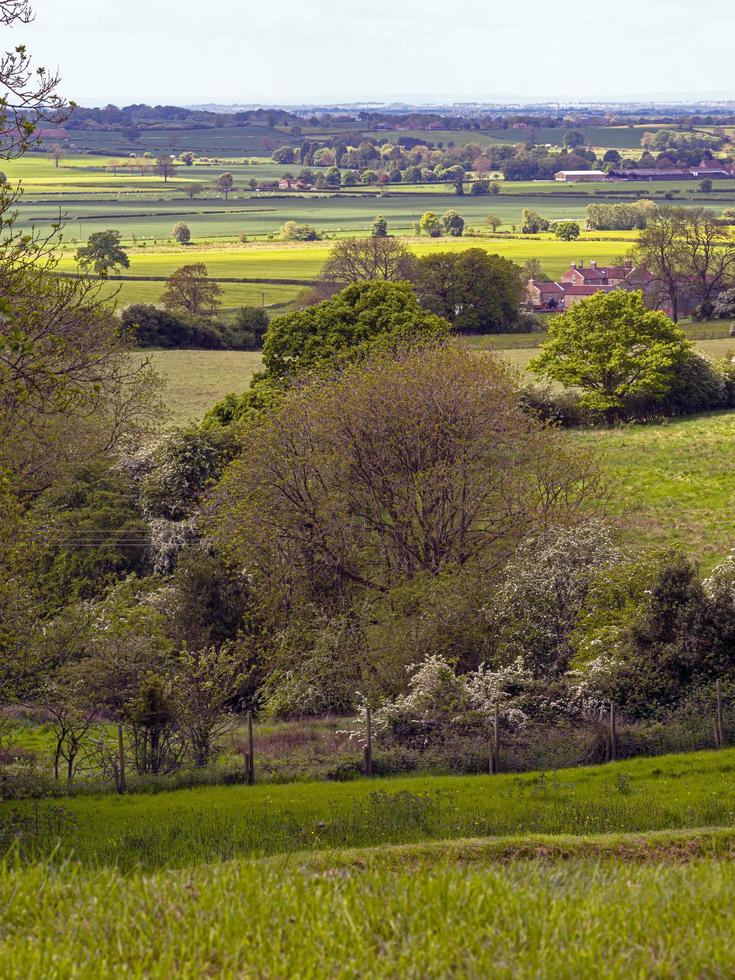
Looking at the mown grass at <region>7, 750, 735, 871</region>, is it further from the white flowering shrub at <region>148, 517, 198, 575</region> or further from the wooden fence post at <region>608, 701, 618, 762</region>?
the white flowering shrub at <region>148, 517, 198, 575</region>

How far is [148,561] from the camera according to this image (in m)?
49.6

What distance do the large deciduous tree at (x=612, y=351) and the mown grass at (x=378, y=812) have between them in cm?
5946

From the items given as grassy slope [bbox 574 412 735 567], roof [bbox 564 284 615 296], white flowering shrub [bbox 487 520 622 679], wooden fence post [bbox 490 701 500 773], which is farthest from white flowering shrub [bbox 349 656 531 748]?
roof [bbox 564 284 615 296]

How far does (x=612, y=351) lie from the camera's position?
82938 mm

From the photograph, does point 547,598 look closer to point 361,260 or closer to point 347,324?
point 347,324

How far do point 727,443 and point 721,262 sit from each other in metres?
69.9

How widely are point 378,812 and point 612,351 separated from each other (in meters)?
66.4

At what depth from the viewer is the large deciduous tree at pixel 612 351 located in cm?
8169

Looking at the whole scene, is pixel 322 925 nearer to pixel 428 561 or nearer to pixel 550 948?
pixel 550 948

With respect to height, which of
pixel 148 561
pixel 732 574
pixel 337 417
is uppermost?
pixel 337 417

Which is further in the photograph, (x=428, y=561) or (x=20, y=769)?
(x=428, y=561)

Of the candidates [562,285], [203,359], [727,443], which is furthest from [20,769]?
A: [562,285]

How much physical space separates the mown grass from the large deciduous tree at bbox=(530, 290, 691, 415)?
5946 centimetres

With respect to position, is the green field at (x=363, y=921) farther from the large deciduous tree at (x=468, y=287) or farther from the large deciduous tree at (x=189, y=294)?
the large deciduous tree at (x=189, y=294)
